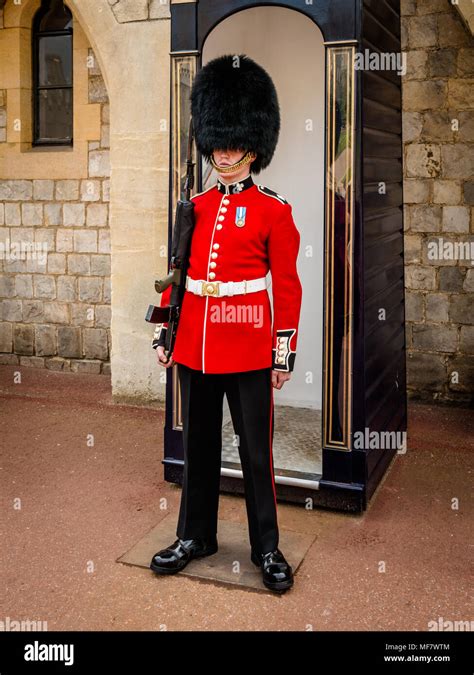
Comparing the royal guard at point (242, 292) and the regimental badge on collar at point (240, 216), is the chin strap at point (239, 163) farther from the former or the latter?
the regimental badge on collar at point (240, 216)

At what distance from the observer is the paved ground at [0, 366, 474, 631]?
2.78 m

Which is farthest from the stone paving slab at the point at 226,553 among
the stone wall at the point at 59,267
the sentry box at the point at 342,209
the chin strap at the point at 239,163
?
the stone wall at the point at 59,267

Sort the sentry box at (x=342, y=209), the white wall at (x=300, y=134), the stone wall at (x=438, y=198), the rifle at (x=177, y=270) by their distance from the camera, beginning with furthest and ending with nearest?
1. the stone wall at (x=438, y=198)
2. the white wall at (x=300, y=134)
3. the sentry box at (x=342, y=209)
4. the rifle at (x=177, y=270)

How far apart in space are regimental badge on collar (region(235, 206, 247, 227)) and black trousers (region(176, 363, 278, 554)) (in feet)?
1.72

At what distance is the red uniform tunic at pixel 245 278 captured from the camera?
290 centimetres

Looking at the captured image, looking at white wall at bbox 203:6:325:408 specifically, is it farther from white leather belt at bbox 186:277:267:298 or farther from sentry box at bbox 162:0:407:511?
white leather belt at bbox 186:277:267:298

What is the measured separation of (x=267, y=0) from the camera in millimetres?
3424

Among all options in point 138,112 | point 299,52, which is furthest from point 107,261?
point 299,52

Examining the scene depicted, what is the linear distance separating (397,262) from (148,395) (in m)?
2.01

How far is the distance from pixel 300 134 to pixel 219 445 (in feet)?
7.13

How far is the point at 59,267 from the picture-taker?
21.4ft

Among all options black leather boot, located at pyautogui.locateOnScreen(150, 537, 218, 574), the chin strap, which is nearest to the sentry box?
the chin strap

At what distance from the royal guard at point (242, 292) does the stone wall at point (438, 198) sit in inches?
104
